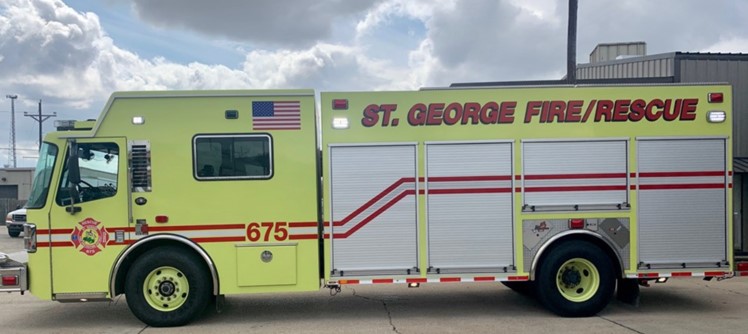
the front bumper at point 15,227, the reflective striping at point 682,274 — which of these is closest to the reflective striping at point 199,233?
the reflective striping at point 682,274

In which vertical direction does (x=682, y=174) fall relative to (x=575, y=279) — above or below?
above

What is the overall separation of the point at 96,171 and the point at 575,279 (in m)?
6.24

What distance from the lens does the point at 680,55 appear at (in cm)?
1323

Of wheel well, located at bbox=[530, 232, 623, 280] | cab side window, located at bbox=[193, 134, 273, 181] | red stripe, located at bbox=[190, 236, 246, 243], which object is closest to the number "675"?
red stripe, located at bbox=[190, 236, 246, 243]

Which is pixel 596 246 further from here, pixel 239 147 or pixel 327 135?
pixel 239 147

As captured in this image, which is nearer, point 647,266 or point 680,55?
point 647,266

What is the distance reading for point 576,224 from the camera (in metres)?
7.57

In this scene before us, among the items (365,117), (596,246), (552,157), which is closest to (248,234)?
(365,117)

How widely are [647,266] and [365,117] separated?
162 inches

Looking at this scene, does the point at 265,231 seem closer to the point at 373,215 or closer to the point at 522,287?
the point at 373,215

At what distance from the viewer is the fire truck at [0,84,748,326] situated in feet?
23.9

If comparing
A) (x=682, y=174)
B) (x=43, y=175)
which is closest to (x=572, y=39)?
(x=682, y=174)

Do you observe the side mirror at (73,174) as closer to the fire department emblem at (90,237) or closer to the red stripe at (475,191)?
the fire department emblem at (90,237)

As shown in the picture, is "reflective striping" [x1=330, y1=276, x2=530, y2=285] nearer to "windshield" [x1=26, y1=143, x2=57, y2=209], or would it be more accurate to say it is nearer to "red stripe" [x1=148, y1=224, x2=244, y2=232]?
"red stripe" [x1=148, y1=224, x2=244, y2=232]
